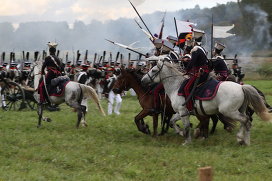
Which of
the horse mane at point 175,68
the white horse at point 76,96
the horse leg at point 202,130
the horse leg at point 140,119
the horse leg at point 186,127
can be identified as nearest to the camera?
the horse leg at point 186,127

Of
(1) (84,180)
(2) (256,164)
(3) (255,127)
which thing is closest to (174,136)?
(3) (255,127)

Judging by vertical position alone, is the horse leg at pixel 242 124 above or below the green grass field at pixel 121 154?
above

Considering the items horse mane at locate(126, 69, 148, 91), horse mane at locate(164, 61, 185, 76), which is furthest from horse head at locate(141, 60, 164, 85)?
horse mane at locate(126, 69, 148, 91)

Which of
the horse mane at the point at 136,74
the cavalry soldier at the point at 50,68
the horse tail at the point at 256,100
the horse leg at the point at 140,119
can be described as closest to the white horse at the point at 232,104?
the horse tail at the point at 256,100

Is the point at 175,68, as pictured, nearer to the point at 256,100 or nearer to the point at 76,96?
the point at 256,100

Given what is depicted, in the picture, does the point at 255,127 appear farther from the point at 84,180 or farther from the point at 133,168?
the point at 84,180

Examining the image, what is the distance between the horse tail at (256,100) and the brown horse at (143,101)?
8.21 ft

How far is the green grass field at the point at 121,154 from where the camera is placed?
7.61m

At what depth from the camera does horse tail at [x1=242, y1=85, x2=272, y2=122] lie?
31.0 feet

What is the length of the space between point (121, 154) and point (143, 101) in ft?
9.11

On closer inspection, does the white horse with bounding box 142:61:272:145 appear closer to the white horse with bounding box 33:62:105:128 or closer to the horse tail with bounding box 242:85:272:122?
the horse tail with bounding box 242:85:272:122

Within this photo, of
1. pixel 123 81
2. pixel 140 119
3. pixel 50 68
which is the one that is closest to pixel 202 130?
pixel 140 119

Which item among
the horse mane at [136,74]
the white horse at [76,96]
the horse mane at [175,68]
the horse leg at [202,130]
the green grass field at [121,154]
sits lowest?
the green grass field at [121,154]

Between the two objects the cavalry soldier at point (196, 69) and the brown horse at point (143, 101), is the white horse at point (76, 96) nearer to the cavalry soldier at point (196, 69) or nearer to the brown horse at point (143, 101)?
the brown horse at point (143, 101)
